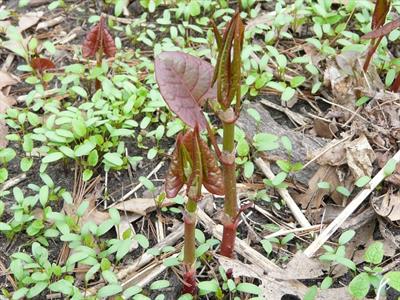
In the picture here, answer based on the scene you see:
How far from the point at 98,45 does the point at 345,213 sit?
1544 millimetres

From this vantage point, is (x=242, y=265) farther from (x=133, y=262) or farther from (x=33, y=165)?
(x=33, y=165)

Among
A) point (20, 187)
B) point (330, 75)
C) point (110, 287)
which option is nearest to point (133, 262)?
point (110, 287)

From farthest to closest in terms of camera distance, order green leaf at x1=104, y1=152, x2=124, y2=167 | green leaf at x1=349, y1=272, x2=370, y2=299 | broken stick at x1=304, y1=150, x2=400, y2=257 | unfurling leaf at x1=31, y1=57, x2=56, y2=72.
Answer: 1. unfurling leaf at x1=31, y1=57, x2=56, y2=72
2. green leaf at x1=104, y1=152, x2=124, y2=167
3. broken stick at x1=304, y1=150, x2=400, y2=257
4. green leaf at x1=349, y1=272, x2=370, y2=299

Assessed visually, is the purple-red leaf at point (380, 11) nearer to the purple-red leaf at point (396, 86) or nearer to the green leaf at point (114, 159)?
the purple-red leaf at point (396, 86)

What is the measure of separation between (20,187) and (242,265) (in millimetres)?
1120

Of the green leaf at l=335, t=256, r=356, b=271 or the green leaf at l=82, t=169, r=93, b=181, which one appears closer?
the green leaf at l=335, t=256, r=356, b=271

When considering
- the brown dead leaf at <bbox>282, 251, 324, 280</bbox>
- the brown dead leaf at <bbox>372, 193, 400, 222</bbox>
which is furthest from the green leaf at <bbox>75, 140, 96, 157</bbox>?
the brown dead leaf at <bbox>372, 193, 400, 222</bbox>

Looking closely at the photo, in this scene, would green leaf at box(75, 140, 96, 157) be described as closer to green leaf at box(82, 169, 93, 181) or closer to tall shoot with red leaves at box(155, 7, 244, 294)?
green leaf at box(82, 169, 93, 181)

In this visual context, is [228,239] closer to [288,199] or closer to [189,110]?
[288,199]

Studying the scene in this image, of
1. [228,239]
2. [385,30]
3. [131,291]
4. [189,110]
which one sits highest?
[189,110]

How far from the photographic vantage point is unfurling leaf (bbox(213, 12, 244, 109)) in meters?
1.82

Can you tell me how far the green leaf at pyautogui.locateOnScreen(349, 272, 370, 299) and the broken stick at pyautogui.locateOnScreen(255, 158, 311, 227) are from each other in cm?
48

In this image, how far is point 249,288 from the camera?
243cm

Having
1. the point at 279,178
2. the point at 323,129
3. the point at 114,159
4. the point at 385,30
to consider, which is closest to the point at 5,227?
the point at 114,159
